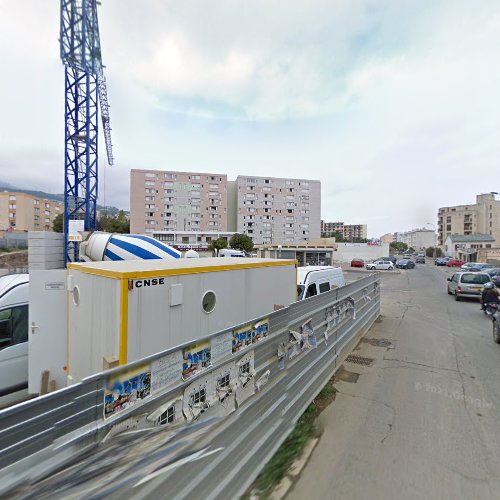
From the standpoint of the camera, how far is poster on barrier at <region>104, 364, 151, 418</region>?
1.51 m

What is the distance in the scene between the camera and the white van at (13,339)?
418 cm

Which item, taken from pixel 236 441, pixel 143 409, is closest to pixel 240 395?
pixel 236 441

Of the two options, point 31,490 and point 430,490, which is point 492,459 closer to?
point 430,490

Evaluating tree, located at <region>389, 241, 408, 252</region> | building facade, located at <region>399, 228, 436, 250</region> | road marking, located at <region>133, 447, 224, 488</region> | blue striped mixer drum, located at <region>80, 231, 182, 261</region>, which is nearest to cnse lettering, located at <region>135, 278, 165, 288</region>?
road marking, located at <region>133, 447, 224, 488</region>

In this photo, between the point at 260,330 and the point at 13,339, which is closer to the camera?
the point at 260,330

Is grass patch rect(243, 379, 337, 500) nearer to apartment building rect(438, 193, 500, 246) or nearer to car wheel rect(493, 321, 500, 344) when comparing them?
car wheel rect(493, 321, 500, 344)

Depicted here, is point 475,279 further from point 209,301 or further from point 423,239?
point 423,239

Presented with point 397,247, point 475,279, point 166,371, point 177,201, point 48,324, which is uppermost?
point 177,201

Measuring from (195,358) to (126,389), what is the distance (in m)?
0.55

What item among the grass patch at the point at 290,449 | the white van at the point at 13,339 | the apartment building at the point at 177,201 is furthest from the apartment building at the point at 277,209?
the grass patch at the point at 290,449

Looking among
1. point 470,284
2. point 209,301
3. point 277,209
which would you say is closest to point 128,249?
point 209,301

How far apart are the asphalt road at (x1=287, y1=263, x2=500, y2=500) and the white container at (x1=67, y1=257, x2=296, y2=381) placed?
5.91 ft

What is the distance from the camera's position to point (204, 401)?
2.09 metres

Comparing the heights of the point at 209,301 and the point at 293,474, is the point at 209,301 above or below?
above
